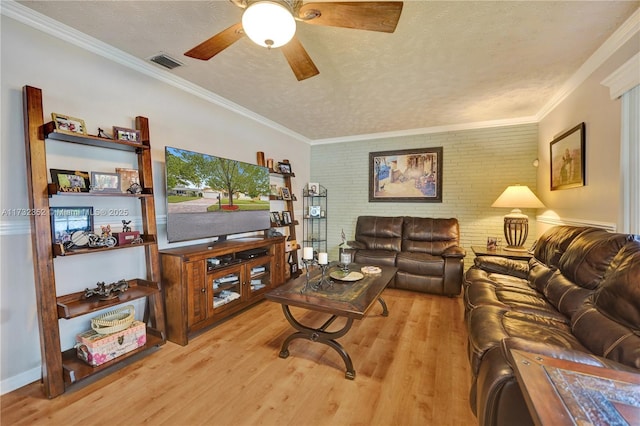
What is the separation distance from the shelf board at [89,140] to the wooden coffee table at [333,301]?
1634 millimetres

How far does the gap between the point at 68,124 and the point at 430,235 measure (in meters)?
4.15

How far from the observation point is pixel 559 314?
5.92 ft

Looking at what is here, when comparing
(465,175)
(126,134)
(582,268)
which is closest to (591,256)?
(582,268)

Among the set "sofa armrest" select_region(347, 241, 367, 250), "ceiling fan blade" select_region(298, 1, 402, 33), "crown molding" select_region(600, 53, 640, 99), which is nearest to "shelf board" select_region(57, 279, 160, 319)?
"ceiling fan blade" select_region(298, 1, 402, 33)

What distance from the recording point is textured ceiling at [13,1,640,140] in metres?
1.74

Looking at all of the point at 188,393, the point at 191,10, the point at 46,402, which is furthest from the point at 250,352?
the point at 191,10

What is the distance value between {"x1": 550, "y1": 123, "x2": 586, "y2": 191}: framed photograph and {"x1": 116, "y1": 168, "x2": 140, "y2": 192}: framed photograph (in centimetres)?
394

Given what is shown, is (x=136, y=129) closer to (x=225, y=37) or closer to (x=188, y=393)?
(x=225, y=37)

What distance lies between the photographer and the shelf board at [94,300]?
1.75 m

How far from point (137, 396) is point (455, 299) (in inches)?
132

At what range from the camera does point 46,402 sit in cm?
164

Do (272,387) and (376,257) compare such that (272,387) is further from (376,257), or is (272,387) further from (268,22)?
(376,257)

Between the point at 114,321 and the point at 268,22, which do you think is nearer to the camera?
the point at 268,22

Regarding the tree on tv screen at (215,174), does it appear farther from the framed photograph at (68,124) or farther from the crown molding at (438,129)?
the crown molding at (438,129)
